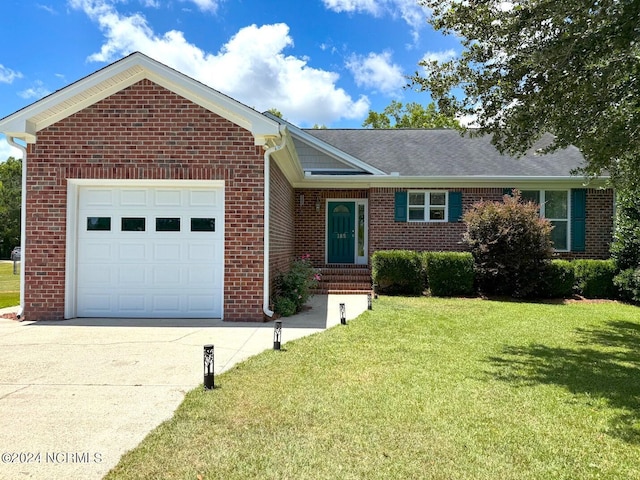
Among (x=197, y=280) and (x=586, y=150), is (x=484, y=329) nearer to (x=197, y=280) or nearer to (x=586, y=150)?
(x=586, y=150)

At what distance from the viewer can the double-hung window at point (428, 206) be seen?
12.8 meters

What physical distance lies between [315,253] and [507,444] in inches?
417

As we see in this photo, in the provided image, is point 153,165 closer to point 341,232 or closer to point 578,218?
point 341,232

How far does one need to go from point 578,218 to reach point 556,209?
64 centimetres

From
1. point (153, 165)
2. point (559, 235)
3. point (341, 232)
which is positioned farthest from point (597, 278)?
point (153, 165)

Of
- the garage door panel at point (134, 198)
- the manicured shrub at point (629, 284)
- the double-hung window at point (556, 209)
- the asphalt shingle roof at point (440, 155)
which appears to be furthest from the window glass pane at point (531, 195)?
the garage door panel at point (134, 198)

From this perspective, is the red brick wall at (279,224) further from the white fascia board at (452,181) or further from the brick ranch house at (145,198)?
the white fascia board at (452,181)

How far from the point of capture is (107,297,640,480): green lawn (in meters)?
2.71

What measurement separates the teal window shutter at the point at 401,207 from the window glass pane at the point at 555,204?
4273 mm

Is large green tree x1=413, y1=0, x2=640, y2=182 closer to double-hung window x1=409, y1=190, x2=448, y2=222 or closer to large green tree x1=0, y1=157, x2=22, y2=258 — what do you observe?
double-hung window x1=409, y1=190, x2=448, y2=222

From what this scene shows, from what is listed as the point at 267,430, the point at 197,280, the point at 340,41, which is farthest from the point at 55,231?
the point at 340,41

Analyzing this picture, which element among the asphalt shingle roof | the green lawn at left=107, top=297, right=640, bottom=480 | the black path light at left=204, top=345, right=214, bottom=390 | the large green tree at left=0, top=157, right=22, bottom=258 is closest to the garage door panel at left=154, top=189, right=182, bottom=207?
the green lawn at left=107, top=297, right=640, bottom=480

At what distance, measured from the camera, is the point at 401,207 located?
12.8 meters

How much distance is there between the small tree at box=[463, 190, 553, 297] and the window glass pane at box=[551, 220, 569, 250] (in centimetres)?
198
